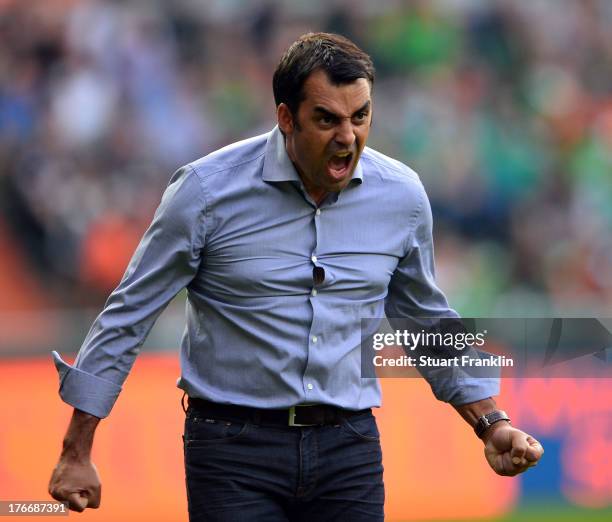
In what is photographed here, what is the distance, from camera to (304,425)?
3.83 meters

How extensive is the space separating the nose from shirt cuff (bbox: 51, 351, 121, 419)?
0.95 meters

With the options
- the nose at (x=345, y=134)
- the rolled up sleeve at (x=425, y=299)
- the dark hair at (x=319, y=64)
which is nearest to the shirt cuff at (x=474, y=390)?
→ the rolled up sleeve at (x=425, y=299)

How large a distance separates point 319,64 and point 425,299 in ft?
2.78

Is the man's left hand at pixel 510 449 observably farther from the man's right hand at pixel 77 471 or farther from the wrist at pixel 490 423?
the man's right hand at pixel 77 471

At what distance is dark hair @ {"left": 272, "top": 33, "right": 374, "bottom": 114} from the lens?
3.73 m

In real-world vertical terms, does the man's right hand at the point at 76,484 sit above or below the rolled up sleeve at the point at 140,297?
below

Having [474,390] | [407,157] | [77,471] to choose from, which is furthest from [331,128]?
[407,157]

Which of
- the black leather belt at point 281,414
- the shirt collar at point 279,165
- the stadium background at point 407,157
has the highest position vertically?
the stadium background at point 407,157

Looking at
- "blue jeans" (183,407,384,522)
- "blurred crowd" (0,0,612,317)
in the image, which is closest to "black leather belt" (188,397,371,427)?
"blue jeans" (183,407,384,522)

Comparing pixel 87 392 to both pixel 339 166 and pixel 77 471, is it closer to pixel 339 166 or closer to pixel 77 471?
pixel 77 471

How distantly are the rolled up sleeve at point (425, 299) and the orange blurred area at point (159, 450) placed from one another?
337cm

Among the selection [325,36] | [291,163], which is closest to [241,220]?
[291,163]

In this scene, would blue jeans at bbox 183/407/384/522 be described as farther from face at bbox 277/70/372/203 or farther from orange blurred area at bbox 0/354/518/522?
orange blurred area at bbox 0/354/518/522

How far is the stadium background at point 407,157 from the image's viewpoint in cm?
796
